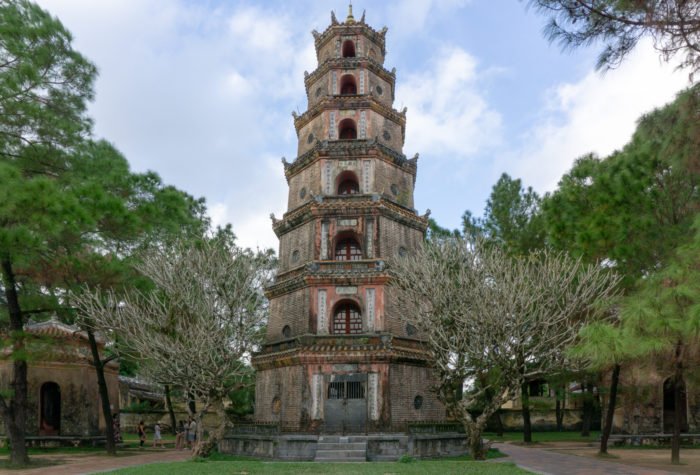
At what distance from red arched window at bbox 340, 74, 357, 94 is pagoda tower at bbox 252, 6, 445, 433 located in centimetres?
5

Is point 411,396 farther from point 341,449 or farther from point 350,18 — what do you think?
point 350,18

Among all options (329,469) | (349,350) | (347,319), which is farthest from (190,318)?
(329,469)

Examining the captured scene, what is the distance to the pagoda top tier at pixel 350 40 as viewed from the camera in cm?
2770

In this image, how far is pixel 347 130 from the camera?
1059 inches

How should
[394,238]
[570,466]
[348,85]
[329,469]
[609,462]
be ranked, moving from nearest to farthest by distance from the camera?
[329,469], [570,466], [609,462], [394,238], [348,85]

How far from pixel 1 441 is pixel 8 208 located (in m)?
15.7

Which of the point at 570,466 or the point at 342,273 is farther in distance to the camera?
the point at 342,273

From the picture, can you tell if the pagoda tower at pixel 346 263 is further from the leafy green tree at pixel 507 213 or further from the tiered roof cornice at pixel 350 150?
the leafy green tree at pixel 507 213

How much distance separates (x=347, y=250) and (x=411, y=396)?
616 cm

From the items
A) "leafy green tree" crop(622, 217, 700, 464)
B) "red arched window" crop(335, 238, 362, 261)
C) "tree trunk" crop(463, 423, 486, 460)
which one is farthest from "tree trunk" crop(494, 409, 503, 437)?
"leafy green tree" crop(622, 217, 700, 464)

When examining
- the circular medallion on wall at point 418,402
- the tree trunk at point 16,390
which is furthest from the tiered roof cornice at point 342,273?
the tree trunk at point 16,390

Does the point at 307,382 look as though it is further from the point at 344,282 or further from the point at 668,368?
the point at 668,368

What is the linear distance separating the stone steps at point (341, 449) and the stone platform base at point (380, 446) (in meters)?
0.16

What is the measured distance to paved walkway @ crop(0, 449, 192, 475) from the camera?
643 inches
